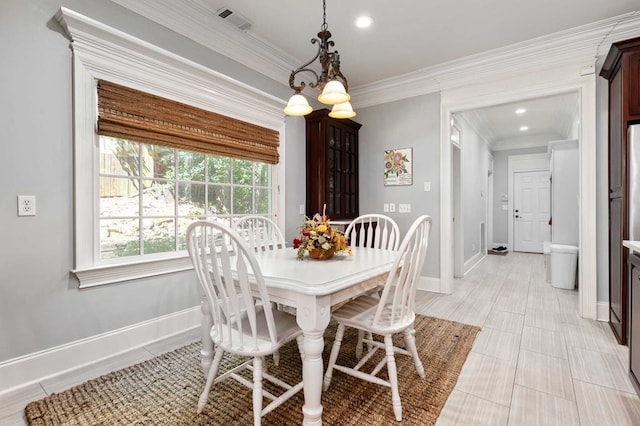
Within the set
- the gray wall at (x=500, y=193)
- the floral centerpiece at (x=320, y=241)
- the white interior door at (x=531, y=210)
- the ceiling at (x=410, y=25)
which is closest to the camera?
the floral centerpiece at (x=320, y=241)

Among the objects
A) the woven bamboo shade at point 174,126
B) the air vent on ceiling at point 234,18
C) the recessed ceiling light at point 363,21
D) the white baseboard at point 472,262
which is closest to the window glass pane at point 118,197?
the woven bamboo shade at point 174,126

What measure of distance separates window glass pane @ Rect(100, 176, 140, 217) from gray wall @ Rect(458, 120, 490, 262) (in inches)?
168

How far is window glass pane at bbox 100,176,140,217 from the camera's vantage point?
2146 millimetres

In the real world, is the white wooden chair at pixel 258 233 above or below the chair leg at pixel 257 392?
above

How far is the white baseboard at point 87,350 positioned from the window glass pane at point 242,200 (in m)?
1.02

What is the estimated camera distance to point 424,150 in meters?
3.83

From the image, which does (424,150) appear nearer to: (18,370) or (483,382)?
(483,382)

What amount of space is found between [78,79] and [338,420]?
96.5 inches

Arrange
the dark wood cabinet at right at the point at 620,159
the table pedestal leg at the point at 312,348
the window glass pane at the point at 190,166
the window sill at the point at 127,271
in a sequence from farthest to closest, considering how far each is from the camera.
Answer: the window glass pane at the point at 190,166 → the dark wood cabinet at right at the point at 620,159 → the window sill at the point at 127,271 → the table pedestal leg at the point at 312,348

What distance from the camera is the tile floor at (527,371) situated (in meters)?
1.52

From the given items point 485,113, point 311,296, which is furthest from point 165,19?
point 485,113

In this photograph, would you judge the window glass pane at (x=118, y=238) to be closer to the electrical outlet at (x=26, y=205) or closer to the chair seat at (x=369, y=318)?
the electrical outlet at (x=26, y=205)

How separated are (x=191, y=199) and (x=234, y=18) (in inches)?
62.4

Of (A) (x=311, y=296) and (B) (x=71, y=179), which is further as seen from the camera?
(B) (x=71, y=179)
